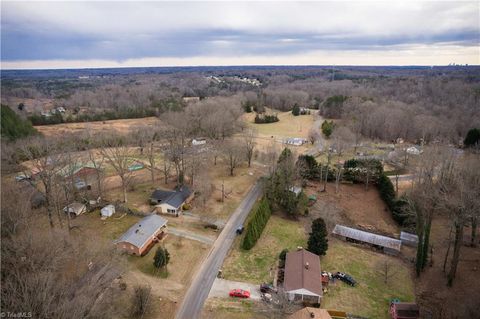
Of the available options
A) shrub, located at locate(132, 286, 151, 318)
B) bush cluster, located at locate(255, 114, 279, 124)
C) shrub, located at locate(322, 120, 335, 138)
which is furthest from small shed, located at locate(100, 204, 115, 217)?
bush cluster, located at locate(255, 114, 279, 124)

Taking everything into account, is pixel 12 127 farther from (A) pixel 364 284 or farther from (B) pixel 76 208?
(A) pixel 364 284

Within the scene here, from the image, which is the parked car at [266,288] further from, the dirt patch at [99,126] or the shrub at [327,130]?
the dirt patch at [99,126]

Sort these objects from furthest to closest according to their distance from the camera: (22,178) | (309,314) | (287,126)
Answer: (287,126) → (22,178) → (309,314)

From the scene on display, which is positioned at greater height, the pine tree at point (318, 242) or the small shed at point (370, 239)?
the pine tree at point (318, 242)

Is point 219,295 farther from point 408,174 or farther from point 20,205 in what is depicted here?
point 408,174

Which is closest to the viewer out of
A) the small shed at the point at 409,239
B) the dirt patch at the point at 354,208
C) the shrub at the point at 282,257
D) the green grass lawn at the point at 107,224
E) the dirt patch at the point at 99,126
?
the shrub at the point at 282,257

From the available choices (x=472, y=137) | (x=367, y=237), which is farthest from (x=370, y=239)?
(x=472, y=137)

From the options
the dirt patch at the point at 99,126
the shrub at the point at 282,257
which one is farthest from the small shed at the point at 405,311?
the dirt patch at the point at 99,126
